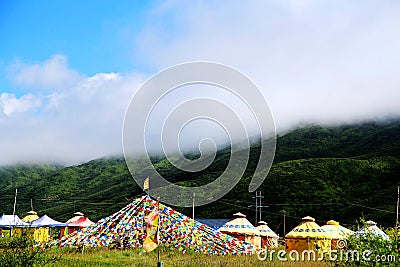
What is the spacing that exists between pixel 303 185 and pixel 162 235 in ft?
213

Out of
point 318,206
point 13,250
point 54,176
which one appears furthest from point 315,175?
point 54,176

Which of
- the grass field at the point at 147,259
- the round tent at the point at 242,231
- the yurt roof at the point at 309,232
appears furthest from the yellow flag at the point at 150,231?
the round tent at the point at 242,231

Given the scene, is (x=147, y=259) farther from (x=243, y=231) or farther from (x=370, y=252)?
(x=243, y=231)

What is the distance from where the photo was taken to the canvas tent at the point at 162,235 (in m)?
23.6

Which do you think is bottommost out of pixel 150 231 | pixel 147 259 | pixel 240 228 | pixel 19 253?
pixel 147 259

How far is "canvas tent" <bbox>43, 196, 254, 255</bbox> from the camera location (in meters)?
23.6

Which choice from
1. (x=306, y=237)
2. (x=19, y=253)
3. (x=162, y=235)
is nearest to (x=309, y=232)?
(x=306, y=237)

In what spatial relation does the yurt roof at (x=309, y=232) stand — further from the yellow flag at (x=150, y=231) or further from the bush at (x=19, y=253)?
the bush at (x=19, y=253)

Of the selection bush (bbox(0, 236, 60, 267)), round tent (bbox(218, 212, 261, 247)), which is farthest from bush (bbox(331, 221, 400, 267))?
round tent (bbox(218, 212, 261, 247))

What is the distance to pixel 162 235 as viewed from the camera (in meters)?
24.2

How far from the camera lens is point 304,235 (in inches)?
1265

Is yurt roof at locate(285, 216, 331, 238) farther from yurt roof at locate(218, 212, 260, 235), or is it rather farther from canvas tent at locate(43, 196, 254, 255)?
canvas tent at locate(43, 196, 254, 255)

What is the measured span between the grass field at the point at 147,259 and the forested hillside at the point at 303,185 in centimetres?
1385

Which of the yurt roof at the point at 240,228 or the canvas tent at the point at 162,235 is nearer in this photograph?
the canvas tent at the point at 162,235
